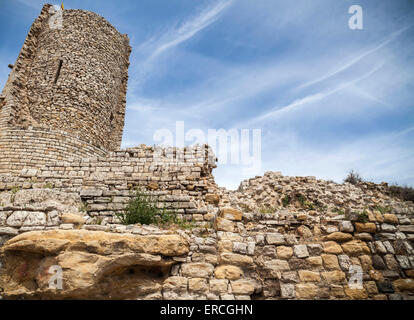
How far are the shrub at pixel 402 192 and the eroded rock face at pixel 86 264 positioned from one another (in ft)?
37.5

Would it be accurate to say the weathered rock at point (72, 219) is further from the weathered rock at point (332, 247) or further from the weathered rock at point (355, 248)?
the weathered rock at point (355, 248)

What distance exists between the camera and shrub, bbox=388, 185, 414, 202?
10.5 metres

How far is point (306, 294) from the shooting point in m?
3.18

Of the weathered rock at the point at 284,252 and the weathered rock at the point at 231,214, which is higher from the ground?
the weathered rock at the point at 231,214

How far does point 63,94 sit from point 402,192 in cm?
1668

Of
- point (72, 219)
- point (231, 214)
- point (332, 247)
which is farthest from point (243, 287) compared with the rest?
point (72, 219)

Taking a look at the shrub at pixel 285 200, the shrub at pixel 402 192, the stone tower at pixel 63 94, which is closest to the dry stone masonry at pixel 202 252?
the shrub at pixel 285 200

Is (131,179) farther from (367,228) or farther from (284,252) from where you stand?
(367,228)

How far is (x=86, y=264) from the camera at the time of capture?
114 inches

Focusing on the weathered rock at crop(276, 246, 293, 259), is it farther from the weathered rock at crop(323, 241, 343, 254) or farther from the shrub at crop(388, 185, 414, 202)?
the shrub at crop(388, 185, 414, 202)

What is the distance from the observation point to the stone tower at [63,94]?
32.4 ft

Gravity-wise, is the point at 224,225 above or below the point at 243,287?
above
